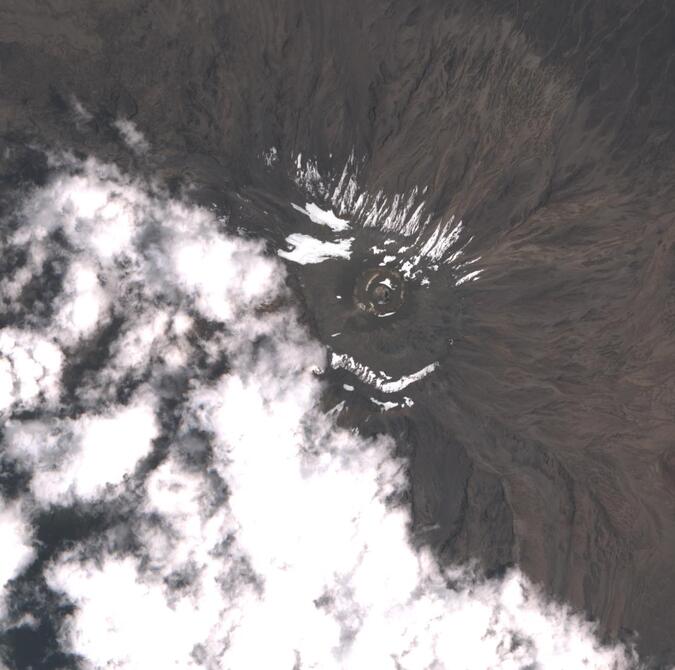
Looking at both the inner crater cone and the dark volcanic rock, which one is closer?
the dark volcanic rock

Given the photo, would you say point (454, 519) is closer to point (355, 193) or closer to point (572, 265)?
point (572, 265)

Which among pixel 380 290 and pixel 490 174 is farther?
pixel 380 290

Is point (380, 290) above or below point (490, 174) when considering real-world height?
below

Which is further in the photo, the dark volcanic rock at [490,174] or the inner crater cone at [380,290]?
the inner crater cone at [380,290]
